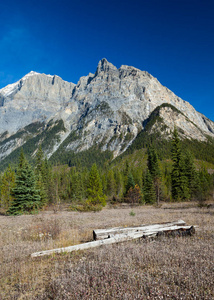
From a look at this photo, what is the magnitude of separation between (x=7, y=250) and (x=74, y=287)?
194 inches

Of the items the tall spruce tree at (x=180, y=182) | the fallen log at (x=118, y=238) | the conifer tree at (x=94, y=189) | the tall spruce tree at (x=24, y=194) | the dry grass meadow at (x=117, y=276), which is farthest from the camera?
the conifer tree at (x=94, y=189)

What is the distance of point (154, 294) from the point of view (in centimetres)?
314

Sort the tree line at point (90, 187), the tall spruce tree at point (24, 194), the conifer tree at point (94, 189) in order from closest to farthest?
the tall spruce tree at point (24, 194) < the tree line at point (90, 187) < the conifer tree at point (94, 189)

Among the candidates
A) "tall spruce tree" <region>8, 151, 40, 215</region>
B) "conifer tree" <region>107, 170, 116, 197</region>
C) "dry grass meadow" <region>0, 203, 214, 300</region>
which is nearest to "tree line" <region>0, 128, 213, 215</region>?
"tall spruce tree" <region>8, 151, 40, 215</region>

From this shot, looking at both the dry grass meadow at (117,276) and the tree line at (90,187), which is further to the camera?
the tree line at (90,187)

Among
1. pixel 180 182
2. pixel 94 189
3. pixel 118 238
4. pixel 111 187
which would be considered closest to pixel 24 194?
pixel 94 189

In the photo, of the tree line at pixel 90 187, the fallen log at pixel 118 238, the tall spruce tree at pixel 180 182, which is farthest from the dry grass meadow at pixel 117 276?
the tall spruce tree at pixel 180 182

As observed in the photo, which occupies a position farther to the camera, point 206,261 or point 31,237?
point 31,237

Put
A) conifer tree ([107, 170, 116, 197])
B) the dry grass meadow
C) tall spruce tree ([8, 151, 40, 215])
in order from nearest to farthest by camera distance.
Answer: the dry grass meadow, tall spruce tree ([8, 151, 40, 215]), conifer tree ([107, 170, 116, 197])

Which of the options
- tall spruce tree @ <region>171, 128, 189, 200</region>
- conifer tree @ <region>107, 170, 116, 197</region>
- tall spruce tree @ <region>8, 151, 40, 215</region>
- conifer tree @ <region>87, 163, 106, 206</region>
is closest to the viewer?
tall spruce tree @ <region>8, 151, 40, 215</region>

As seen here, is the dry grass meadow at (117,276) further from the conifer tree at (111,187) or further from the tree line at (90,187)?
the conifer tree at (111,187)

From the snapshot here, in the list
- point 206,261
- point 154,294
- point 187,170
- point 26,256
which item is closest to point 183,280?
point 154,294

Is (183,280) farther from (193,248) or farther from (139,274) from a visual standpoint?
(193,248)

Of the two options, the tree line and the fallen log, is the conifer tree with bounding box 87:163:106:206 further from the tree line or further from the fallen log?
the fallen log
